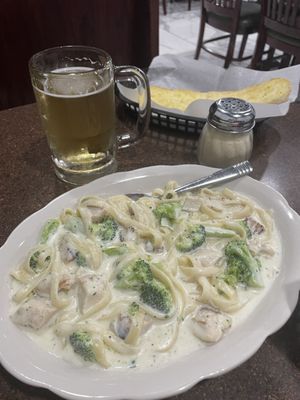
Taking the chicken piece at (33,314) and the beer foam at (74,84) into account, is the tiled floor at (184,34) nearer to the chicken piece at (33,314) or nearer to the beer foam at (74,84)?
the beer foam at (74,84)

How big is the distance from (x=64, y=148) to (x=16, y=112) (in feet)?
2.05

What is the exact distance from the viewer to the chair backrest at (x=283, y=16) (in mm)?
3379

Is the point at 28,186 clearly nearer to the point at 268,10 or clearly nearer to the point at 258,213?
the point at 258,213

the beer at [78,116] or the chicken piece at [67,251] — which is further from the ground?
the beer at [78,116]

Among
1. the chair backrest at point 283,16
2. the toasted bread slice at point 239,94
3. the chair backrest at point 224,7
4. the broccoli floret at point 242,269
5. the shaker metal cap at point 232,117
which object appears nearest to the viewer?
the broccoli floret at point 242,269

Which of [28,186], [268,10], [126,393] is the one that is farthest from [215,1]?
[126,393]

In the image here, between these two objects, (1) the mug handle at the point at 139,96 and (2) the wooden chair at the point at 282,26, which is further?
(2) the wooden chair at the point at 282,26

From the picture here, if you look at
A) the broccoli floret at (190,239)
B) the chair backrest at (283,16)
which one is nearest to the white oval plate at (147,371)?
the broccoli floret at (190,239)

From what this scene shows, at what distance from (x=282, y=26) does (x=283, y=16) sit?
0.08 metres

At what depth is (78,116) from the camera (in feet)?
4.19

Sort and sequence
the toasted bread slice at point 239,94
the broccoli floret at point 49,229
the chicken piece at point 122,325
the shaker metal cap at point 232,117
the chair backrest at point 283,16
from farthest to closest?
1. the chair backrest at point 283,16
2. the toasted bread slice at point 239,94
3. the shaker metal cap at point 232,117
4. the broccoli floret at point 49,229
5. the chicken piece at point 122,325

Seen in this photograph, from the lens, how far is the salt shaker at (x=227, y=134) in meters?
1.34

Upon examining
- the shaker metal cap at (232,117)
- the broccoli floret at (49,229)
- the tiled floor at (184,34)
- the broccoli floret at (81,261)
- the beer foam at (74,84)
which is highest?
the beer foam at (74,84)

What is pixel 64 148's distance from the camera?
1362 mm
